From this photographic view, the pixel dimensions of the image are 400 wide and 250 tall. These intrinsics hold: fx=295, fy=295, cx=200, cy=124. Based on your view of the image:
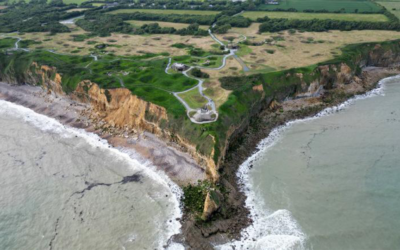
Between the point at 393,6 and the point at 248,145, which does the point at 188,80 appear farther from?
the point at 393,6

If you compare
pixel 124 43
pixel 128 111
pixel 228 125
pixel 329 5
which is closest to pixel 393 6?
pixel 329 5

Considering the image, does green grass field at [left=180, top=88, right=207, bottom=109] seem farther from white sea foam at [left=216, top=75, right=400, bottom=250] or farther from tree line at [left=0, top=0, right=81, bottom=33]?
tree line at [left=0, top=0, right=81, bottom=33]

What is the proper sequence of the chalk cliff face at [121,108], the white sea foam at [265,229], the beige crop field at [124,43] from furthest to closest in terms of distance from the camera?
the beige crop field at [124,43]
the chalk cliff face at [121,108]
the white sea foam at [265,229]

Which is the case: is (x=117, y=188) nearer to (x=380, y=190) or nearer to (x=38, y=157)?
(x=38, y=157)

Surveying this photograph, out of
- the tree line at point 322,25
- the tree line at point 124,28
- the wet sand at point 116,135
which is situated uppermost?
the tree line at point 322,25

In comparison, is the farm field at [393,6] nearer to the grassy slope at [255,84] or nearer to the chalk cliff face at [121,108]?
the grassy slope at [255,84]

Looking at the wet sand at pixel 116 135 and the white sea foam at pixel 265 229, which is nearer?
the white sea foam at pixel 265 229

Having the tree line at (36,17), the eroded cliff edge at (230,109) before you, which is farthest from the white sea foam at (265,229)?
the tree line at (36,17)

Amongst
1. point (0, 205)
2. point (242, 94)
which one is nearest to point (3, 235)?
point (0, 205)
